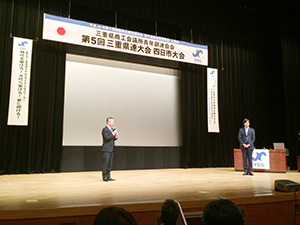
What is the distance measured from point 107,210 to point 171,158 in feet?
23.5

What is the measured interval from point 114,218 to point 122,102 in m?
6.53

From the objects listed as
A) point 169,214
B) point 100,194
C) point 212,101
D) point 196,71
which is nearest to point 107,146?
point 100,194

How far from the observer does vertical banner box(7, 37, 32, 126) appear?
19.9 feet

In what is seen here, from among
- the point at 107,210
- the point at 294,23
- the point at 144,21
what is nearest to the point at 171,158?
the point at 144,21

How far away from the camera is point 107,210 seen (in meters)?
1.03

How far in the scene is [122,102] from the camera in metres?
7.45

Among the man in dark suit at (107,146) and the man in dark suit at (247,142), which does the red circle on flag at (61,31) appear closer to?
the man in dark suit at (107,146)

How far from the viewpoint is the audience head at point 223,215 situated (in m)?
1.14

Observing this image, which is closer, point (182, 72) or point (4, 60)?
point (4, 60)

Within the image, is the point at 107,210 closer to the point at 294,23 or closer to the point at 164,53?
the point at 164,53

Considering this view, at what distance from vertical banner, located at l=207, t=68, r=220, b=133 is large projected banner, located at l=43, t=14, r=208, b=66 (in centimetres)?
67

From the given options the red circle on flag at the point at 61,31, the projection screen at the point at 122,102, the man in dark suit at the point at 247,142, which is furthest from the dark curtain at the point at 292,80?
the red circle on flag at the point at 61,31

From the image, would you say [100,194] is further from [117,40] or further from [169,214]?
[117,40]

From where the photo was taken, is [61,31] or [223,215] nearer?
[223,215]
